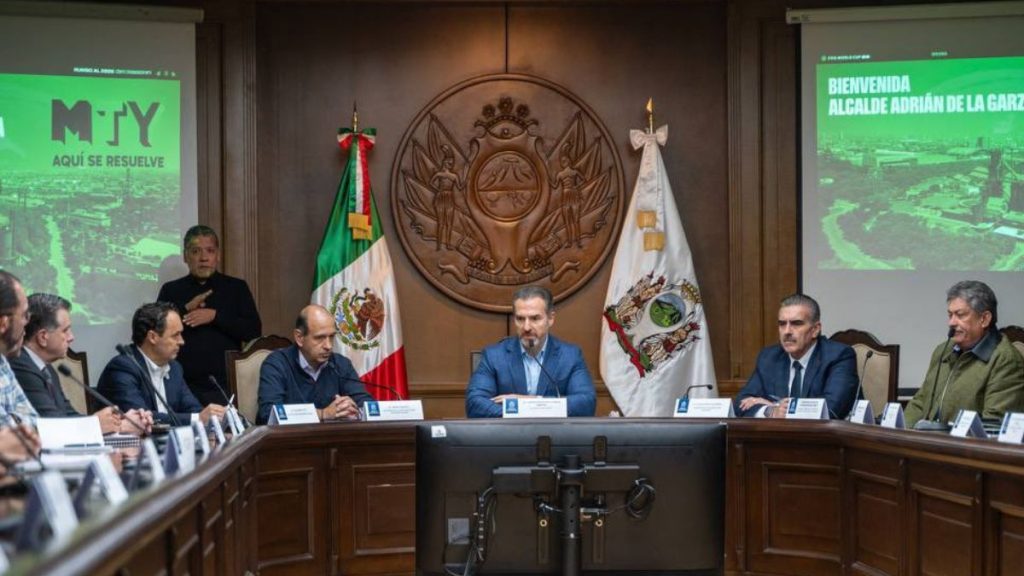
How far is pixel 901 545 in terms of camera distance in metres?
4.07

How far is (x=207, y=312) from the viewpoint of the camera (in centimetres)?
609

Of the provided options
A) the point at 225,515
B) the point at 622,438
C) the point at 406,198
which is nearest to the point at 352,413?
the point at 225,515

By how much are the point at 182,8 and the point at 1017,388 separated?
15.0 feet

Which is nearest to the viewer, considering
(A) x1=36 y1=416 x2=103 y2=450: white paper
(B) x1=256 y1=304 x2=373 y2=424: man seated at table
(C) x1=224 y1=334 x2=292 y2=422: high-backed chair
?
(A) x1=36 y1=416 x2=103 y2=450: white paper

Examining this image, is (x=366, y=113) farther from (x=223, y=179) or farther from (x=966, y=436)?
(x=966, y=436)

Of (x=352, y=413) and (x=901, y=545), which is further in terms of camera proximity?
(x=352, y=413)

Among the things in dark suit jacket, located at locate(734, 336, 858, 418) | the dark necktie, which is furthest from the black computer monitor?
the dark necktie

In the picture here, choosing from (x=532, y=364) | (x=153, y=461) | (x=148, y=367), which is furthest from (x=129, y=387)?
(x=153, y=461)

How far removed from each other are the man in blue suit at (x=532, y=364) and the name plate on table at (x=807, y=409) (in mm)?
775

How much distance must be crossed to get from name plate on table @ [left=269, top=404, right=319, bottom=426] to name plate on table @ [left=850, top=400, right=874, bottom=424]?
6.60ft

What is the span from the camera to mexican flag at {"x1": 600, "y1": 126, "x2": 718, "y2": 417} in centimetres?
683

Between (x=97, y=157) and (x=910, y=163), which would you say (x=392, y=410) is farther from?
(x=910, y=163)

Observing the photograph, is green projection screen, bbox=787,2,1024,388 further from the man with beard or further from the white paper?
the white paper

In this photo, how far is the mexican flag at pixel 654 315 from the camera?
22.4 ft
